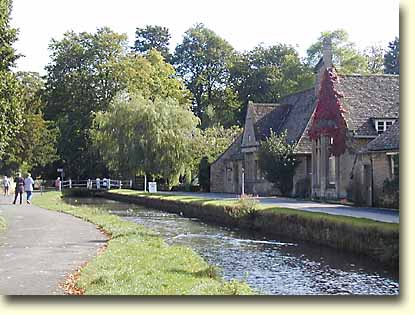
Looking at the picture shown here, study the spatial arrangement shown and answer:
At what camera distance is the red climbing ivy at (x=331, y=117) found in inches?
1438

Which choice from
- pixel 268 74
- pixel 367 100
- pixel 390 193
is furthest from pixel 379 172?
pixel 268 74

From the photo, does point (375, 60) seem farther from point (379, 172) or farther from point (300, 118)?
point (379, 172)

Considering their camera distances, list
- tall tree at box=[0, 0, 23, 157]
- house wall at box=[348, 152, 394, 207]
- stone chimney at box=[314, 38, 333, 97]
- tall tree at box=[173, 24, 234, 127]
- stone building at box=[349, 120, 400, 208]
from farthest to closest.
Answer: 1. tall tree at box=[173, 24, 234, 127]
2. stone chimney at box=[314, 38, 333, 97]
3. house wall at box=[348, 152, 394, 207]
4. stone building at box=[349, 120, 400, 208]
5. tall tree at box=[0, 0, 23, 157]

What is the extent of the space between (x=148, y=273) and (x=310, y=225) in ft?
35.1

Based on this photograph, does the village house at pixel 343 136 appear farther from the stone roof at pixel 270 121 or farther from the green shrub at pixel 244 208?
the green shrub at pixel 244 208

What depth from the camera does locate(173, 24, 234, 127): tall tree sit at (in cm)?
4316

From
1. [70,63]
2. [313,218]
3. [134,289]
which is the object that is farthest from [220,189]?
[134,289]

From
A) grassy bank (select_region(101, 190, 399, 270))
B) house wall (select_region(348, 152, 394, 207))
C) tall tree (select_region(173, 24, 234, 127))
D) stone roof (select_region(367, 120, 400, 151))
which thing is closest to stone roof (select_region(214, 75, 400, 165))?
stone roof (select_region(367, 120, 400, 151))

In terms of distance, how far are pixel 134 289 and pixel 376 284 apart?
21.9 feet

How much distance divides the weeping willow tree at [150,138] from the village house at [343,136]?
23.7 ft

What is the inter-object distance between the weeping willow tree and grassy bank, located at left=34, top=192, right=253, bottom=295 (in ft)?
106

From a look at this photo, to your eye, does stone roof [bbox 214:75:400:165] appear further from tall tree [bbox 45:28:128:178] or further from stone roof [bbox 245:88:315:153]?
tall tree [bbox 45:28:128:178]

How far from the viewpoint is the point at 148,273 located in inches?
497

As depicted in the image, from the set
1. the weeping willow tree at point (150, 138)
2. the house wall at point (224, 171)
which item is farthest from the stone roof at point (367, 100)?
the weeping willow tree at point (150, 138)
